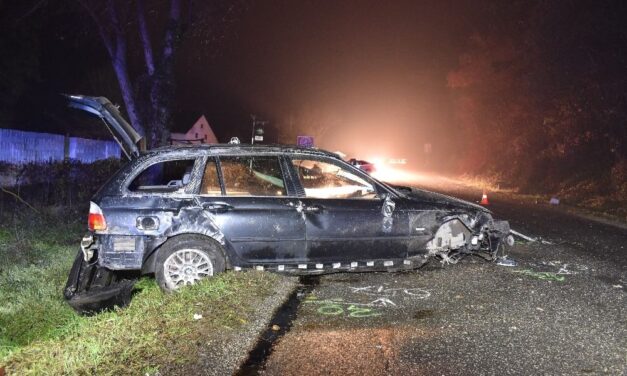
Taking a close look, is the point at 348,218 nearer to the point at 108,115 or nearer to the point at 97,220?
the point at 97,220

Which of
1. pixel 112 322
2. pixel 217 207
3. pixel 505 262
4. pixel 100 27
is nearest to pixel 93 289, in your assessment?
pixel 112 322

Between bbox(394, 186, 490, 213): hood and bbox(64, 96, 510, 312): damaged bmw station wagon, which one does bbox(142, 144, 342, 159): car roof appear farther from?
bbox(394, 186, 490, 213): hood

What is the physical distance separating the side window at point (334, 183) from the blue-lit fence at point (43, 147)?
1187 centimetres

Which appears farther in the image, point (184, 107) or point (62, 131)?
point (184, 107)

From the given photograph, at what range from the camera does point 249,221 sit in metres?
5.96

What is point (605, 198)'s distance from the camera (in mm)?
17766

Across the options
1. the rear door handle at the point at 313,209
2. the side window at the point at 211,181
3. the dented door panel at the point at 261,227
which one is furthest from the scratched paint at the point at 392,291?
the side window at the point at 211,181

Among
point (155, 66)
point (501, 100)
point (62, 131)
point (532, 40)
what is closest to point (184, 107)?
point (62, 131)

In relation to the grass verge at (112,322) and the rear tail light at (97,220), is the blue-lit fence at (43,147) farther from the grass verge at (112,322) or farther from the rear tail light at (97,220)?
the rear tail light at (97,220)

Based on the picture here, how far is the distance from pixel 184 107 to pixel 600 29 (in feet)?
145

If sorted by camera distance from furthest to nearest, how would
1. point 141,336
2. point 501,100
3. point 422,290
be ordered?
1. point 501,100
2. point 422,290
3. point 141,336

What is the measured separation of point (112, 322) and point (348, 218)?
113 inches

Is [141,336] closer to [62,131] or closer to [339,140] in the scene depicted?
[62,131]

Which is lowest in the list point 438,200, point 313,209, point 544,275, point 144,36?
point 544,275
